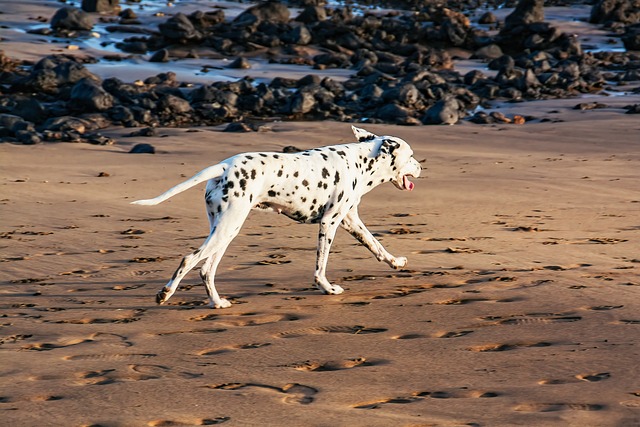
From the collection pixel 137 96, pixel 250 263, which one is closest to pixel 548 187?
pixel 250 263

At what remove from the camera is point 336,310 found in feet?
24.8

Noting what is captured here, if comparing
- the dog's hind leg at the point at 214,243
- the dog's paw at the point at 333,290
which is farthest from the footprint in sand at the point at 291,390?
the dog's paw at the point at 333,290

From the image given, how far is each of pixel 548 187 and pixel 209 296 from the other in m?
7.66

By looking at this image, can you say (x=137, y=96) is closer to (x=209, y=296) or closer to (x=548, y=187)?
(x=548, y=187)

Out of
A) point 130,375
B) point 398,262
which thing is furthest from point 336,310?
point 130,375

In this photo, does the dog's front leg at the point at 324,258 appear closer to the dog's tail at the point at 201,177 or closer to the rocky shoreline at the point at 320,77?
the dog's tail at the point at 201,177

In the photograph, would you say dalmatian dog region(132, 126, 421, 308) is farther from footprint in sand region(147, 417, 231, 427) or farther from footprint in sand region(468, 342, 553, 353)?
footprint in sand region(147, 417, 231, 427)

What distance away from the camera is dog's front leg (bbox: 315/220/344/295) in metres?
8.07

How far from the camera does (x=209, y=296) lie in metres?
7.71

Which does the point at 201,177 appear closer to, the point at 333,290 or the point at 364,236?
the point at 333,290

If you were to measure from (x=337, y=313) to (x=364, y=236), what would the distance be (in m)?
1.28

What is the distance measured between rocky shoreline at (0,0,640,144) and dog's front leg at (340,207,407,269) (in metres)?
11.5

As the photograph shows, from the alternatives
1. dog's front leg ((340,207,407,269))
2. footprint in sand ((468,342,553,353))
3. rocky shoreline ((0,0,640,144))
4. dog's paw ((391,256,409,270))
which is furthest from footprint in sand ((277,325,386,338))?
rocky shoreline ((0,0,640,144))

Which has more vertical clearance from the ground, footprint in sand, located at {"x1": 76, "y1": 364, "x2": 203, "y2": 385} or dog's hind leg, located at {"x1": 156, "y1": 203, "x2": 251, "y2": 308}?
dog's hind leg, located at {"x1": 156, "y1": 203, "x2": 251, "y2": 308}
